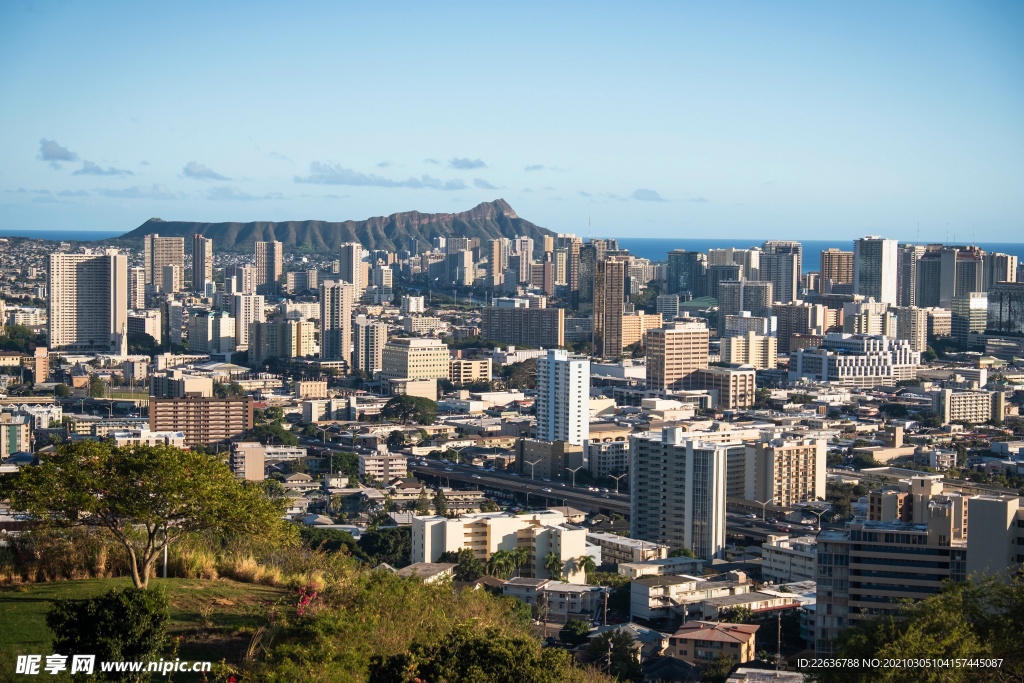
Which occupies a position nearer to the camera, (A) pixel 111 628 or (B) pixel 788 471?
(A) pixel 111 628

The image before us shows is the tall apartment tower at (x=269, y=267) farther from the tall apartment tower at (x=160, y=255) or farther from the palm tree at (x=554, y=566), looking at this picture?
the palm tree at (x=554, y=566)

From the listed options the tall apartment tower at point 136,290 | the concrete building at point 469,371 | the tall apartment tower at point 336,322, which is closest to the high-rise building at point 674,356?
the concrete building at point 469,371

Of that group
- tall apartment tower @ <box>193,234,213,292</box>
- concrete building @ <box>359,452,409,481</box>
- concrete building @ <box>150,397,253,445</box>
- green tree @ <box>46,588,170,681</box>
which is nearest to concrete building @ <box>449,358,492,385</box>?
concrete building @ <box>150,397,253,445</box>

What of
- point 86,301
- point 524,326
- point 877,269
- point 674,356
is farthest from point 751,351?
point 86,301

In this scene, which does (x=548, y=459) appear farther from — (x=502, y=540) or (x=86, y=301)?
(x=86, y=301)

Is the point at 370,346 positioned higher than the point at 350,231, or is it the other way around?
the point at 350,231

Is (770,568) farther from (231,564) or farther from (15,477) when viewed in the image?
(15,477)

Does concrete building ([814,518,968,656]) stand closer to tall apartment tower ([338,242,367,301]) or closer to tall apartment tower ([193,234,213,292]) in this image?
tall apartment tower ([338,242,367,301])
